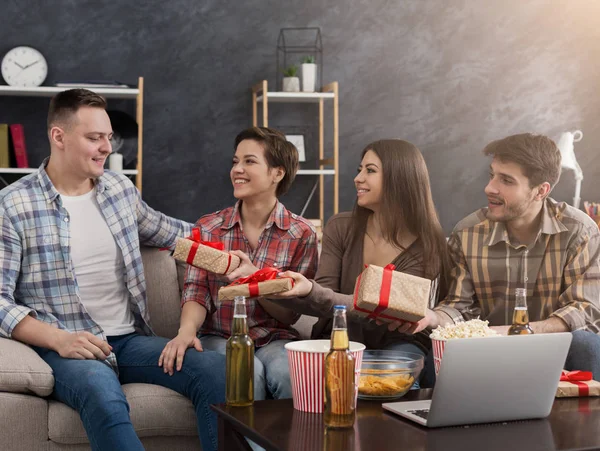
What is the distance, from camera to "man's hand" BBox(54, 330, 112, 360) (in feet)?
7.60

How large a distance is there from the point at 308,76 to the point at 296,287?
2.95 meters

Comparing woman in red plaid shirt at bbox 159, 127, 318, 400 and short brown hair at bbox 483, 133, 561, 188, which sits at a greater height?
short brown hair at bbox 483, 133, 561, 188

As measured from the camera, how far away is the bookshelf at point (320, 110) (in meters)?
4.79

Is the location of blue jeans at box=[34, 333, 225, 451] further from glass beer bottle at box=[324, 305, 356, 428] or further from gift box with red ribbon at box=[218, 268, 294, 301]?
glass beer bottle at box=[324, 305, 356, 428]

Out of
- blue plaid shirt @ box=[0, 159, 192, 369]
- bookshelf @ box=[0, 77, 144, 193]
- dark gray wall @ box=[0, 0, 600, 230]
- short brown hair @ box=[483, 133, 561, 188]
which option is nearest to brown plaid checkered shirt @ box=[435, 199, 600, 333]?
short brown hair @ box=[483, 133, 561, 188]

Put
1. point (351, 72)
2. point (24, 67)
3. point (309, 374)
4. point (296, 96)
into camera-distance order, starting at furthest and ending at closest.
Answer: point (351, 72), point (296, 96), point (24, 67), point (309, 374)

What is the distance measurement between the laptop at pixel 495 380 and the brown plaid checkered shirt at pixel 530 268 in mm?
840

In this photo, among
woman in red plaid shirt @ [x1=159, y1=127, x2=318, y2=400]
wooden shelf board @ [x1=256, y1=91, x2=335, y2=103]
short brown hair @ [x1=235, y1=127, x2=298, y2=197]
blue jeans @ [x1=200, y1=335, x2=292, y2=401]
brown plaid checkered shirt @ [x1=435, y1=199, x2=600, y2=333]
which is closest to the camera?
blue jeans @ [x1=200, y1=335, x2=292, y2=401]

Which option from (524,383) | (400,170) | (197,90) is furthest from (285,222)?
(197,90)

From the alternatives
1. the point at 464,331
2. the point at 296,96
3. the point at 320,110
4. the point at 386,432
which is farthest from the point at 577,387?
the point at 320,110

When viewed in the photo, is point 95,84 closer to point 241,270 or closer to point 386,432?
point 241,270

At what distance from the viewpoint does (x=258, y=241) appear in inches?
106

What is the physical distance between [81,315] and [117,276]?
182 mm

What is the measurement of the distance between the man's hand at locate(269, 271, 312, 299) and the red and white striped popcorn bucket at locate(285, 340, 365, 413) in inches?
16.0
